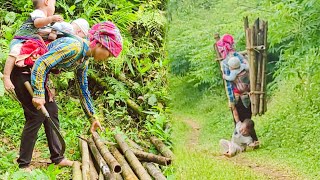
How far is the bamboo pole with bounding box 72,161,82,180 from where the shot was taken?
200 cm

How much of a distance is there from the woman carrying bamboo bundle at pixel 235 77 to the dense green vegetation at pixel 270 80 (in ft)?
0.07

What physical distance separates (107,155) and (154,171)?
0.71 ft

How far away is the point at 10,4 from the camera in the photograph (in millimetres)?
3553

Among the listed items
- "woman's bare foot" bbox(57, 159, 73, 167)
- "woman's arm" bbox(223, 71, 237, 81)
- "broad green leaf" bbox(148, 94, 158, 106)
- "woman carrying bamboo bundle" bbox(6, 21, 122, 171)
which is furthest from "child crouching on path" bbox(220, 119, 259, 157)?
"broad green leaf" bbox(148, 94, 158, 106)

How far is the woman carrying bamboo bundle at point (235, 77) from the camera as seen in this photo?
150 cm

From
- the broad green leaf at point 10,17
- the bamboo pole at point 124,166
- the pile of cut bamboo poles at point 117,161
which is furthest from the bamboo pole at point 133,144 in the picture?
the broad green leaf at point 10,17

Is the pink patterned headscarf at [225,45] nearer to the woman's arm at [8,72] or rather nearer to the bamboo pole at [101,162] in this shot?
the bamboo pole at [101,162]

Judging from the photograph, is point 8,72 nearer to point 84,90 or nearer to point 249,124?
point 84,90

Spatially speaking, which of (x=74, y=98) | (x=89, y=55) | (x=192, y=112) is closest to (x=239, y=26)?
(x=192, y=112)

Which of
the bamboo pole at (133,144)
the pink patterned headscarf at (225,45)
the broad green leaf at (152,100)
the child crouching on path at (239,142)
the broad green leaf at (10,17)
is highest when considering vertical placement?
the pink patterned headscarf at (225,45)

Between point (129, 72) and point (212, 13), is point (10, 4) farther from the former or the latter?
point (212, 13)

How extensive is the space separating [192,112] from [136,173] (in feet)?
1.94

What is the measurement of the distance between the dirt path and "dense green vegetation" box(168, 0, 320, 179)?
0.03ft

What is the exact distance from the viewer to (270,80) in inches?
57.9
